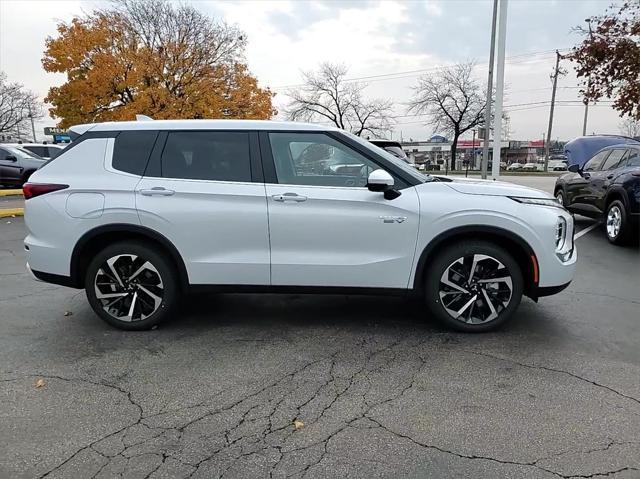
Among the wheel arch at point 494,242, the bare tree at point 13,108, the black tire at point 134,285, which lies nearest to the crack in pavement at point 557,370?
the wheel arch at point 494,242

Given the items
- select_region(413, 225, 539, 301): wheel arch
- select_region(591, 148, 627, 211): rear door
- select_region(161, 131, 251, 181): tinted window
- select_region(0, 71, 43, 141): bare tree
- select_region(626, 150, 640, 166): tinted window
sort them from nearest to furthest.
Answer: select_region(413, 225, 539, 301): wheel arch < select_region(161, 131, 251, 181): tinted window < select_region(626, 150, 640, 166): tinted window < select_region(591, 148, 627, 211): rear door < select_region(0, 71, 43, 141): bare tree

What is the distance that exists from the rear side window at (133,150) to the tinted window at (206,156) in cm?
16

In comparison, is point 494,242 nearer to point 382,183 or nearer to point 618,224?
point 382,183

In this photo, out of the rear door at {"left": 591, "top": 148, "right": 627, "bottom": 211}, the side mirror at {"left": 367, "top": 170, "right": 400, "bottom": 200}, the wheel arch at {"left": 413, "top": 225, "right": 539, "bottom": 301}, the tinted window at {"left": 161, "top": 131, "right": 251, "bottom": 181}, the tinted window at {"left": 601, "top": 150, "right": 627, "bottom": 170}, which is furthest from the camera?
the tinted window at {"left": 601, "top": 150, "right": 627, "bottom": 170}

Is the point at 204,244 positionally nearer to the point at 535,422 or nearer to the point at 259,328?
the point at 259,328

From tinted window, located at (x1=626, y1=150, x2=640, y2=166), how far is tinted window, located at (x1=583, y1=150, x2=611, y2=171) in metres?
0.69

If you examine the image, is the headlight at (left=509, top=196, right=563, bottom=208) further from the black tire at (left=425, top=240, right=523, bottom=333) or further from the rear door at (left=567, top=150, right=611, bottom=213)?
the rear door at (left=567, top=150, right=611, bottom=213)

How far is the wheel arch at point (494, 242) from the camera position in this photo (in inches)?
153

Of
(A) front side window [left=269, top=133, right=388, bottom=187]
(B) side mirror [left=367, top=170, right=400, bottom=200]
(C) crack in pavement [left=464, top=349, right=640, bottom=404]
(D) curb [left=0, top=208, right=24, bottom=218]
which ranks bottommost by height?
(C) crack in pavement [left=464, top=349, right=640, bottom=404]

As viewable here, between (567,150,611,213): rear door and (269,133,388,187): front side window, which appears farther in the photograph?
(567,150,611,213): rear door

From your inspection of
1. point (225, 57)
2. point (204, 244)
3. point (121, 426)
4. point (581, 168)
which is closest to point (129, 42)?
point (225, 57)

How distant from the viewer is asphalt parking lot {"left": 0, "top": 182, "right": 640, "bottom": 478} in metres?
2.46

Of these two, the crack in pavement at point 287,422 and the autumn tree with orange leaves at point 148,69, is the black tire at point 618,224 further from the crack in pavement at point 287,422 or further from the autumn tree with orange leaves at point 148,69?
the autumn tree with orange leaves at point 148,69

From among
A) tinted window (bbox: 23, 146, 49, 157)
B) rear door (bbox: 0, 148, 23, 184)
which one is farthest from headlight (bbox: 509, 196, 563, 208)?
tinted window (bbox: 23, 146, 49, 157)
